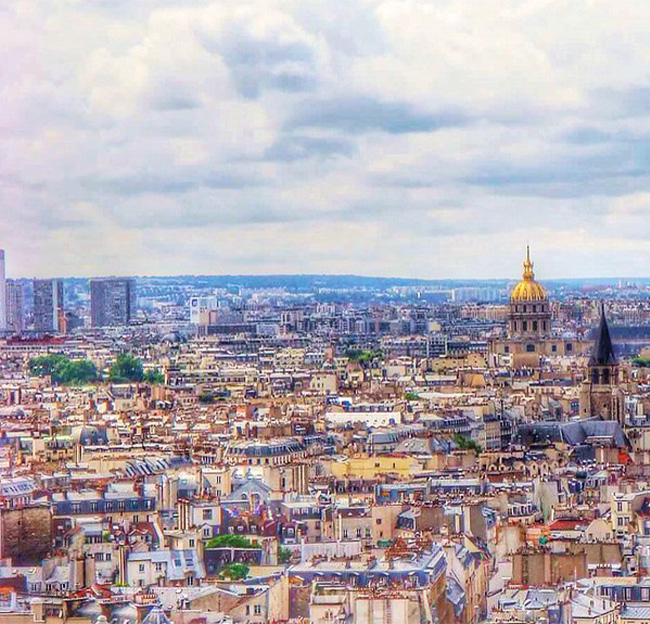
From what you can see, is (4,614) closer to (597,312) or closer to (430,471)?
(430,471)

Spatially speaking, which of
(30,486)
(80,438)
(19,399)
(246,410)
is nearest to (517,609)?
(30,486)

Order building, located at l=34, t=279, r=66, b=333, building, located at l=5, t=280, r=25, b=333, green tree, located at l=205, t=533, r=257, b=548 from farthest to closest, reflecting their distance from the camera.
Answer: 1. building, located at l=34, t=279, r=66, b=333
2. building, located at l=5, t=280, r=25, b=333
3. green tree, located at l=205, t=533, r=257, b=548

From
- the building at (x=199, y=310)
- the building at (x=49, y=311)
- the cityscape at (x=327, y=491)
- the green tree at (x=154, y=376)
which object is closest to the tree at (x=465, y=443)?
the cityscape at (x=327, y=491)

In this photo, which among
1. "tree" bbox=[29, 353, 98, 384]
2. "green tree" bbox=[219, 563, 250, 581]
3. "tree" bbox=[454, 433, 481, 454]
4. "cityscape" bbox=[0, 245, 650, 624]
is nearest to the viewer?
"cityscape" bbox=[0, 245, 650, 624]

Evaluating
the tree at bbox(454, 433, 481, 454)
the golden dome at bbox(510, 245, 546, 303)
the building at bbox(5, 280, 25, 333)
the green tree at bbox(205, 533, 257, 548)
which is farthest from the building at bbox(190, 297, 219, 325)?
the green tree at bbox(205, 533, 257, 548)

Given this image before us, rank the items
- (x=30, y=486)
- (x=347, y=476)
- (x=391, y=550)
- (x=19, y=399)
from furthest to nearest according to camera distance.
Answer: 1. (x=19, y=399)
2. (x=347, y=476)
3. (x=30, y=486)
4. (x=391, y=550)

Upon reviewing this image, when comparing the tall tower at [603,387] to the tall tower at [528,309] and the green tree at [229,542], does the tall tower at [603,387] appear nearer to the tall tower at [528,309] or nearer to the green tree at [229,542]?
the green tree at [229,542]

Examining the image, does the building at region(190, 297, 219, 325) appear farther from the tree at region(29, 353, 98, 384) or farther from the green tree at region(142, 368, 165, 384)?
the green tree at region(142, 368, 165, 384)
